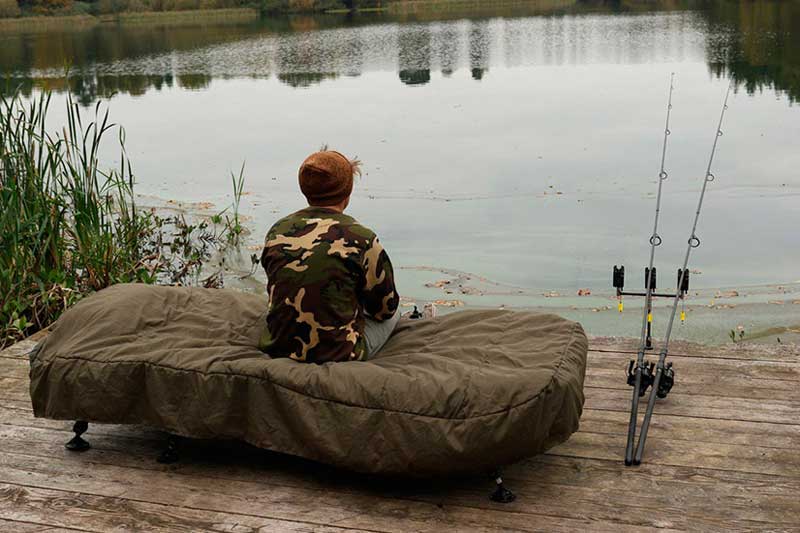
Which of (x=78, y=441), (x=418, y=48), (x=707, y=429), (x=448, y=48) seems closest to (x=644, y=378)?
(x=707, y=429)

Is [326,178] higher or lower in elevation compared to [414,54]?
lower

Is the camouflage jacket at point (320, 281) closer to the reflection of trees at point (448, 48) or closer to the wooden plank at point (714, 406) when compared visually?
the wooden plank at point (714, 406)

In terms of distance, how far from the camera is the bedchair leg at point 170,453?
306 cm

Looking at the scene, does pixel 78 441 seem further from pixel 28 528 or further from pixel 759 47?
pixel 759 47

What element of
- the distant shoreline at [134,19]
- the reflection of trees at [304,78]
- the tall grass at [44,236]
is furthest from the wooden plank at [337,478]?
the distant shoreline at [134,19]

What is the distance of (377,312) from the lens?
3.12m

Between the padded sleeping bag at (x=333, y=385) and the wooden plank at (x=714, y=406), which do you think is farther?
the wooden plank at (x=714, y=406)

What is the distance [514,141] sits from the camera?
987 centimetres

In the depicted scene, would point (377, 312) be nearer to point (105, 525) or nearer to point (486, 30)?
point (105, 525)

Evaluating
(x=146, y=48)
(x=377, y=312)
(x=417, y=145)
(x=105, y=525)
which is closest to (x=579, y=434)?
(x=377, y=312)

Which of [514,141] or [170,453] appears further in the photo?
[514,141]

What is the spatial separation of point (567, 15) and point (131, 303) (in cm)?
2296

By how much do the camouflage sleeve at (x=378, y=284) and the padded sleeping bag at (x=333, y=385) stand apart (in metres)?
0.14

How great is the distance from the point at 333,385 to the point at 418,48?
16.2 meters
